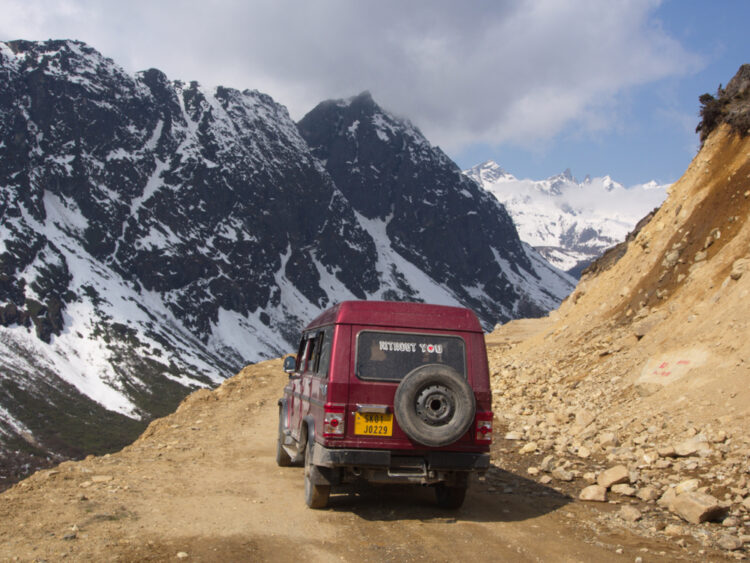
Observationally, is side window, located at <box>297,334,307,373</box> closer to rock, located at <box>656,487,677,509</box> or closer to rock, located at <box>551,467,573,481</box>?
rock, located at <box>551,467,573,481</box>

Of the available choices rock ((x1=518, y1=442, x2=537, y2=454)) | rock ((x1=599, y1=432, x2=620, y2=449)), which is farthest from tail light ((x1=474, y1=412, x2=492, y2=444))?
rock ((x1=518, y1=442, x2=537, y2=454))

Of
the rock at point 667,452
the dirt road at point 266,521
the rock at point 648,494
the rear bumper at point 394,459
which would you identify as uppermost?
the rock at point 667,452

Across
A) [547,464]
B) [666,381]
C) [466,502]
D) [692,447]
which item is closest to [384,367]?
[466,502]

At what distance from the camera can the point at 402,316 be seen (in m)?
8.50

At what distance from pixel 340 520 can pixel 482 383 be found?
2529mm

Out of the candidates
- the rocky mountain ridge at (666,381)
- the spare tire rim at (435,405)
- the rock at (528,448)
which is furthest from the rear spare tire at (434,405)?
the rock at (528,448)

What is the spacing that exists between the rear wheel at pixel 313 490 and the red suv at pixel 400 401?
15 mm

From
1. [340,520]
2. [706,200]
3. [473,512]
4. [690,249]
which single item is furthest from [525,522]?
[706,200]

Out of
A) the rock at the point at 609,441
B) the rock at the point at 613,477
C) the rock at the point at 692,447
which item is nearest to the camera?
the rock at the point at 613,477

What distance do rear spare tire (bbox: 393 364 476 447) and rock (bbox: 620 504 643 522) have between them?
2.25 meters

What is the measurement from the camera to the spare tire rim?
7.94 meters

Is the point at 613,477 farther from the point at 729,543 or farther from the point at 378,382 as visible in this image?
the point at 378,382

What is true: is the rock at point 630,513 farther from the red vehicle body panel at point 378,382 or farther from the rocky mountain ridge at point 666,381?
the red vehicle body panel at point 378,382

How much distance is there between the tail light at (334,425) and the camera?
7.95m
